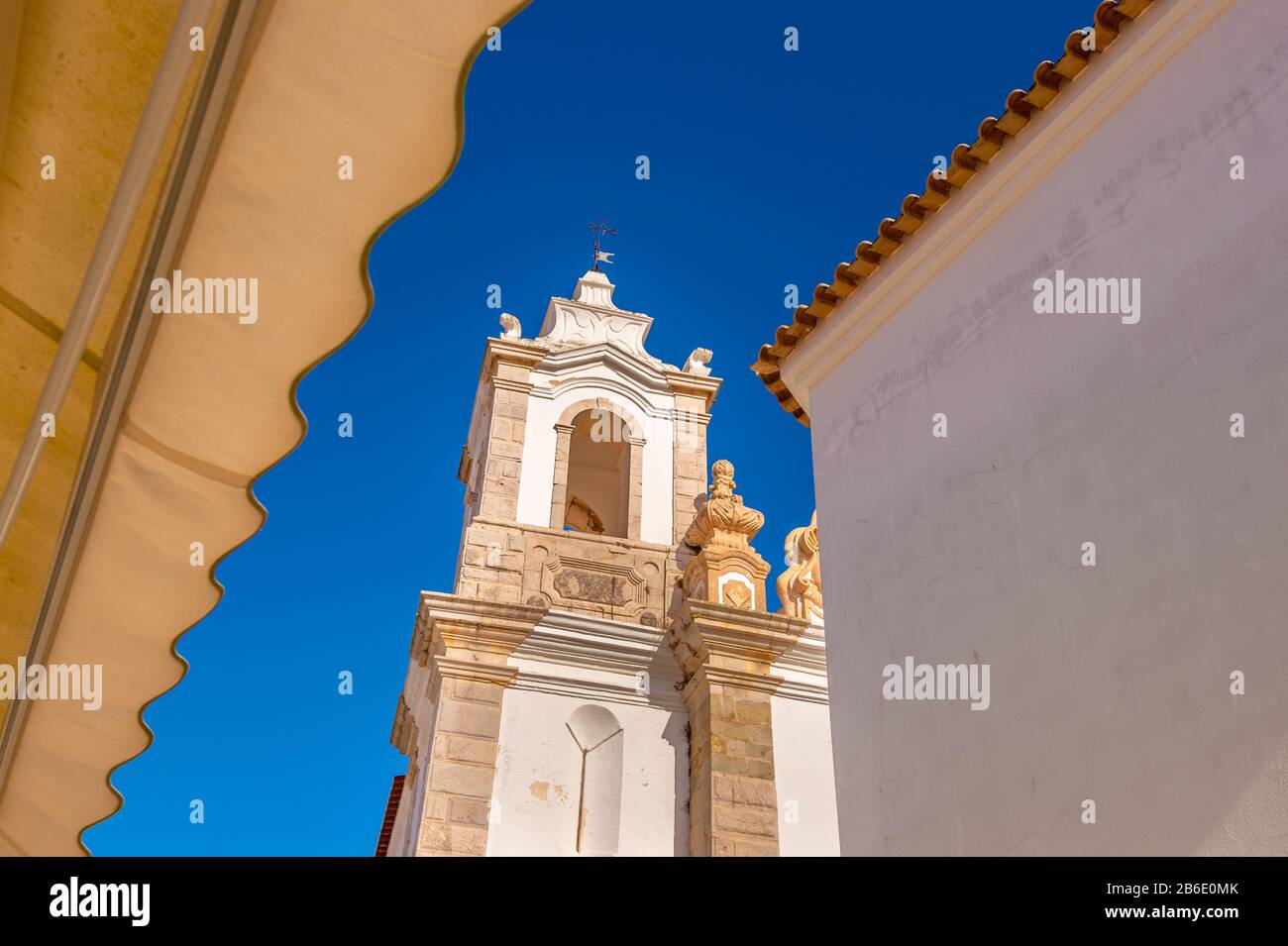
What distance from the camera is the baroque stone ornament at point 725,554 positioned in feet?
35.0

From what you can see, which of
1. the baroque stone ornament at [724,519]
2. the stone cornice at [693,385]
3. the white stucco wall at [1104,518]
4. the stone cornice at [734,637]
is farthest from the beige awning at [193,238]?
the stone cornice at [693,385]

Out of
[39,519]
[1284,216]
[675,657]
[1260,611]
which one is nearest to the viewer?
[39,519]

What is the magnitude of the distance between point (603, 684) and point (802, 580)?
2082mm

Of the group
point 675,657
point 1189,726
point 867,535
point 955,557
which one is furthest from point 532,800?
point 1189,726

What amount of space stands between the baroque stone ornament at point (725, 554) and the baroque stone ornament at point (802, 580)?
28cm

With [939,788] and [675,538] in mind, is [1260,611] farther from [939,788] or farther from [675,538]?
[675,538]

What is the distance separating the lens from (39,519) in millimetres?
3082

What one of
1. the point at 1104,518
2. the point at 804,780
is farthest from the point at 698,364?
the point at 1104,518

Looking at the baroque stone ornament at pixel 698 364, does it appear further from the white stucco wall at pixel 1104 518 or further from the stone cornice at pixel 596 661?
the white stucco wall at pixel 1104 518

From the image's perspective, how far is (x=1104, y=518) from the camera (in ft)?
15.7

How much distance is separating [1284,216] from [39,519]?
4250mm

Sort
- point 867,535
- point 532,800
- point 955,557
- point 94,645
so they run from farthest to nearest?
point 532,800 < point 867,535 < point 955,557 < point 94,645

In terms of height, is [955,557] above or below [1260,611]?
above

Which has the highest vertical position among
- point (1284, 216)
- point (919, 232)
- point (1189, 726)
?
point (919, 232)
